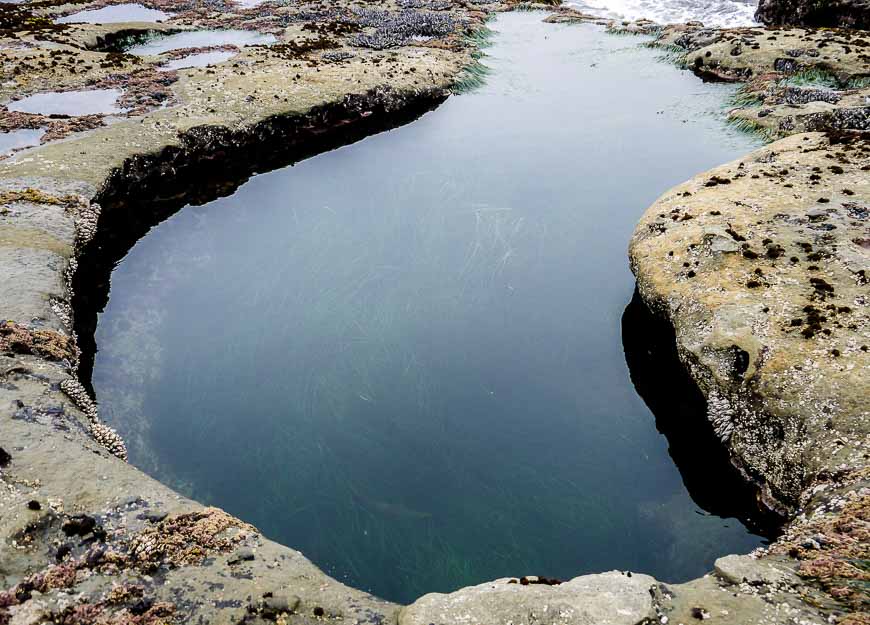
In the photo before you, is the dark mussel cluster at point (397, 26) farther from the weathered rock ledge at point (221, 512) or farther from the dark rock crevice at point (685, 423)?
the dark rock crevice at point (685, 423)

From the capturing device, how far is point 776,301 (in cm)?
1955

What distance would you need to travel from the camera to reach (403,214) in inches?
1323

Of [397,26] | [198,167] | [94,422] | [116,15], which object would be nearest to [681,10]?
[397,26]

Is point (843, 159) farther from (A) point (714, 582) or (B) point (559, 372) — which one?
(A) point (714, 582)

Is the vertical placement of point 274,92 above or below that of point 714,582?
above

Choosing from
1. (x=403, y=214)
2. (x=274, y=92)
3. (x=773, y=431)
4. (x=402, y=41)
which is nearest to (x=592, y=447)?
(x=773, y=431)

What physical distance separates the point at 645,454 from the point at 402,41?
56051 mm

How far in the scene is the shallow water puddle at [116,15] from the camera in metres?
67.4

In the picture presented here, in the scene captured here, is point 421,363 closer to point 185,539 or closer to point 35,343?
point 185,539

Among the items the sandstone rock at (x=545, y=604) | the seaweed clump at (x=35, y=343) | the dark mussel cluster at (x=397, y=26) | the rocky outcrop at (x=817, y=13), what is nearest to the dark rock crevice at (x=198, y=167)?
the seaweed clump at (x=35, y=343)

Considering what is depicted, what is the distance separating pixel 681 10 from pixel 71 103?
7816 cm

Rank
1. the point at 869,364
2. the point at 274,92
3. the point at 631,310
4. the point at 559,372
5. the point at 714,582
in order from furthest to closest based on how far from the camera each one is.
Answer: the point at 274,92 → the point at 631,310 → the point at 559,372 → the point at 869,364 → the point at 714,582

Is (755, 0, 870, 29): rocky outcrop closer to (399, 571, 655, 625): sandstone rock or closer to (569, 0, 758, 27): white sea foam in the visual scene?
(569, 0, 758, 27): white sea foam

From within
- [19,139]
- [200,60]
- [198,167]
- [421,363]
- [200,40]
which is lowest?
[421,363]
